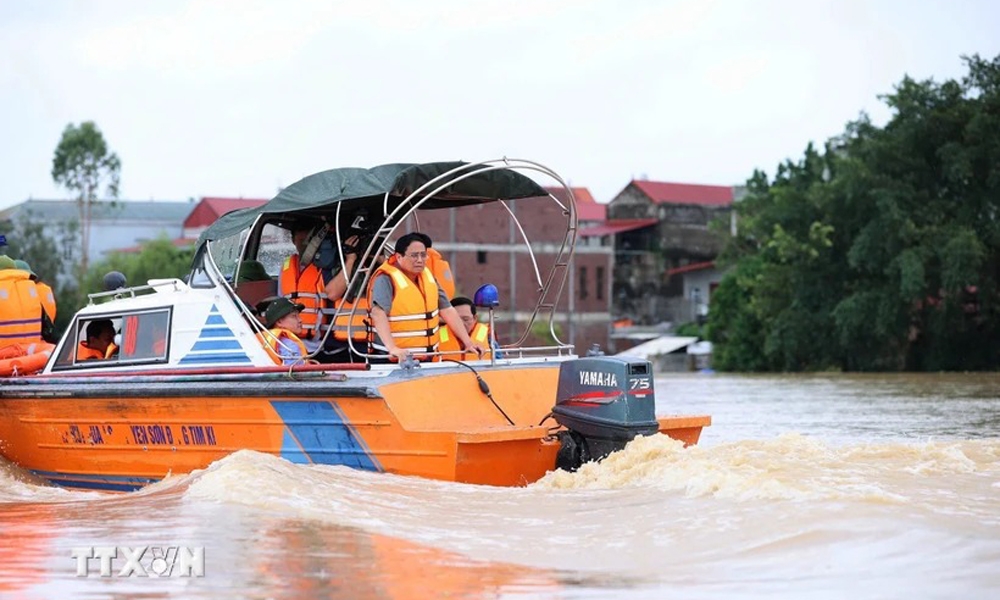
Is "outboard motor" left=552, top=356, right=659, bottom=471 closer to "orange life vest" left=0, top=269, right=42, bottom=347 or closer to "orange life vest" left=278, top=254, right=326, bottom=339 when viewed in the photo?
"orange life vest" left=278, top=254, right=326, bottom=339

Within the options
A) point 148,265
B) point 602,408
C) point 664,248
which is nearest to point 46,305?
point 602,408

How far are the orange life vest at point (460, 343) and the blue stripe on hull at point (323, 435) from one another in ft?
3.91

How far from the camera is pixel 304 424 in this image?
428 inches

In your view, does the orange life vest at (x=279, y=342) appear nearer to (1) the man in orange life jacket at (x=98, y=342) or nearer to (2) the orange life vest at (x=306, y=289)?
(2) the orange life vest at (x=306, y=289)

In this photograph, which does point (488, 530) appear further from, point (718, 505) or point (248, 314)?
point (248, 314)

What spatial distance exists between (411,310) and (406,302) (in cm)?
8

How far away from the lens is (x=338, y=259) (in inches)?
495

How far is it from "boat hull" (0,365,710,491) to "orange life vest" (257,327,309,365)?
461 mm

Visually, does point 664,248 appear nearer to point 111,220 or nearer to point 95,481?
point 111,220

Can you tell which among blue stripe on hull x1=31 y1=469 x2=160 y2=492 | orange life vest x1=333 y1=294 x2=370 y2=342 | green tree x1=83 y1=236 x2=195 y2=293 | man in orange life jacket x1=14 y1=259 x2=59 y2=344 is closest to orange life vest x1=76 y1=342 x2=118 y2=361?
man in orange life jacket x1=14 y1=259 x2=59 y2=344

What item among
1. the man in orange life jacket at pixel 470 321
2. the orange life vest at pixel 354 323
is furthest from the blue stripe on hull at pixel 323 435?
the man in orange life jacket at pixel 470 321

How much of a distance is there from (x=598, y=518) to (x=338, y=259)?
13.9ft

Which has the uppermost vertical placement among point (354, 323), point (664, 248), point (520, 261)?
point (664, 248)

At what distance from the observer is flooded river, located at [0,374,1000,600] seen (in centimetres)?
730
